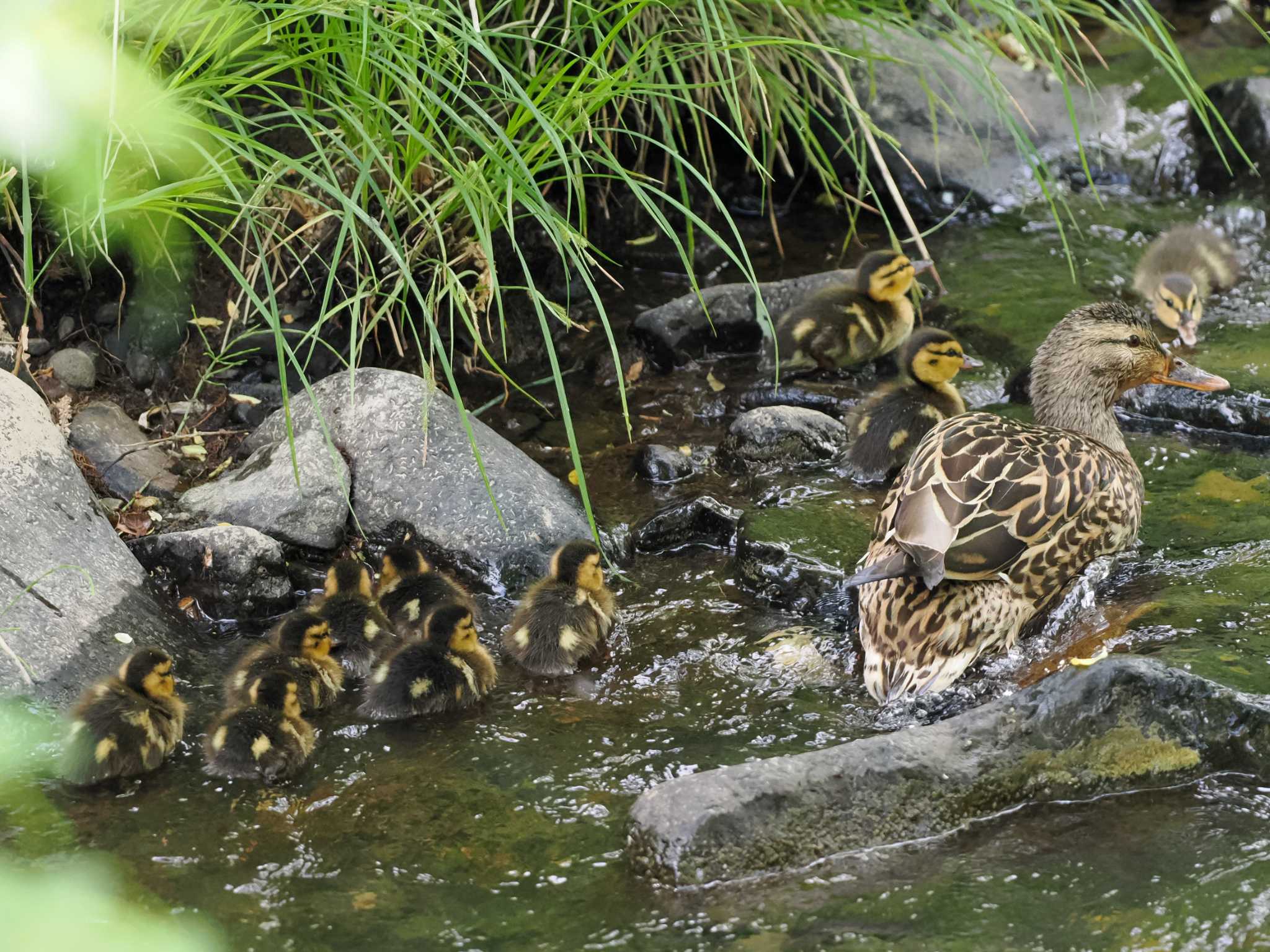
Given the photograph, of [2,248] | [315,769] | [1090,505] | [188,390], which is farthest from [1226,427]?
[2,248]

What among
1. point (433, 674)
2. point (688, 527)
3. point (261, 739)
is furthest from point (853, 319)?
point (261, 739)

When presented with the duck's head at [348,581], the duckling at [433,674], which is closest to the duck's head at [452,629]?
Result: the duckling at [433,674]

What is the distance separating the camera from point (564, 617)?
130 inches

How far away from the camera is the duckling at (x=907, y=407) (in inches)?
164

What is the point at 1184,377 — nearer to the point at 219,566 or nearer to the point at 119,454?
the point at 219,566

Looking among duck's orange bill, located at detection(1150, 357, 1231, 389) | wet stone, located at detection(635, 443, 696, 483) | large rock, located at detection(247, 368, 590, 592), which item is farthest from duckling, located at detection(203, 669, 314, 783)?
duck's orange bill, located at detection(1150, 357, 1231, 389)

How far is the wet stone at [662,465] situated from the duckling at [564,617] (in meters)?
0.80

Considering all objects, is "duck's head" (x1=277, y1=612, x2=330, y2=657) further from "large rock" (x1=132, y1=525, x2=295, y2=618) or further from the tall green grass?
the tall green grass

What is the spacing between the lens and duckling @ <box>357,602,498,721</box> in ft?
10.1

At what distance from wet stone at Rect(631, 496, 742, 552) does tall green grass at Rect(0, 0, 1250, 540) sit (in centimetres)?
37

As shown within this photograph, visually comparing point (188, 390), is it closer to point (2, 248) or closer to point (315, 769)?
point (2, 248)

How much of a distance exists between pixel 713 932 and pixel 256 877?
0.85 m

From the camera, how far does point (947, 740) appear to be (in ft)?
8.48

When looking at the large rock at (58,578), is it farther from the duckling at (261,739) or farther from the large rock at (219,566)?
the duckling at (261,739)
